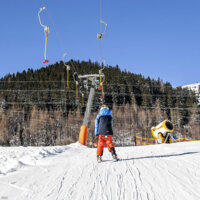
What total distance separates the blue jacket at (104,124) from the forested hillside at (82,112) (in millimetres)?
48245

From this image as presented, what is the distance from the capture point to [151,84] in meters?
82.9

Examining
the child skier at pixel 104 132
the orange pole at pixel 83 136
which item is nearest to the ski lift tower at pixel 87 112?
the orange pole at pixel 83 136

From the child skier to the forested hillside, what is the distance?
48280 millimetres

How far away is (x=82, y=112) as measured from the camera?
6981 centimetres

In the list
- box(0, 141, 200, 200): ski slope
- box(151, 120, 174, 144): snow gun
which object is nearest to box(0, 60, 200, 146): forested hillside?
box(151, 120, 174, 144): snow gun

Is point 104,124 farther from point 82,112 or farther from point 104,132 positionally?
point 82,112

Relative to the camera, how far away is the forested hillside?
193ft

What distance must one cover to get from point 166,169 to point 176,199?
160 cm

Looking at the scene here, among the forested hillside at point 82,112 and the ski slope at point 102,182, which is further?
the forested hillside at point 82,112

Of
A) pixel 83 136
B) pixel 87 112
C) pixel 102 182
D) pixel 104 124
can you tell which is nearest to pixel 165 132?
pixel 87 112

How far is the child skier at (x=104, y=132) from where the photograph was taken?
557cm

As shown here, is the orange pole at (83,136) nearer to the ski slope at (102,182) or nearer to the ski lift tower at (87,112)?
the ski lift tower at (87,112)

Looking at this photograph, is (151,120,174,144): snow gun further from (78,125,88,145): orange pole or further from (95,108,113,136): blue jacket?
(95,108,113,136): blue jacket

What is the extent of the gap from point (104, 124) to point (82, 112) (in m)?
64.4
